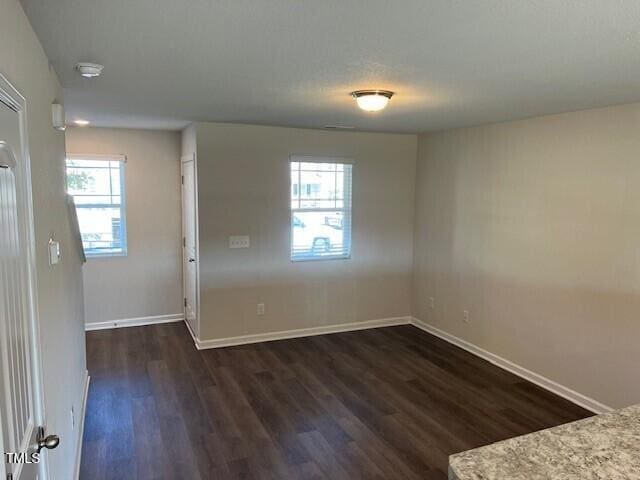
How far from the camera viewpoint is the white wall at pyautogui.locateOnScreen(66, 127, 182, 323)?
17.7 feet

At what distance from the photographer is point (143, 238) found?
557 centimetres

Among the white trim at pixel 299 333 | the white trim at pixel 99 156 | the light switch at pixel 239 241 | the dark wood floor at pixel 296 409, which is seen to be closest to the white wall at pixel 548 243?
the dark wood floor at pixel 296 409

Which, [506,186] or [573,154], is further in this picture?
[506,186]

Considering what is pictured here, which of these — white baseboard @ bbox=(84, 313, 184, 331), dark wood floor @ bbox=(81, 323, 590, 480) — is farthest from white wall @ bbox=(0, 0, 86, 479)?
white baseboard @ bbox=(84, 313, 184, 331)

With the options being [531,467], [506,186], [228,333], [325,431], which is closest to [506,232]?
[506,186]

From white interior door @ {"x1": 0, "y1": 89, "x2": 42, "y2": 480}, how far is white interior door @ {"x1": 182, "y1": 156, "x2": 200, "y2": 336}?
3411 millimetres

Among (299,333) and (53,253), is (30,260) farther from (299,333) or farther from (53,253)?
(299,333)

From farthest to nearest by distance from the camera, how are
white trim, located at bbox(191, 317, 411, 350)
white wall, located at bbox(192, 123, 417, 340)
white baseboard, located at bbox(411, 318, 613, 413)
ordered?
white trim, located at bbox(191, 317, 411, 350) < white wall, located at bbox(192, 123, 417, 340) < white baseboard, located at bbox(411, 318, 613, 413)

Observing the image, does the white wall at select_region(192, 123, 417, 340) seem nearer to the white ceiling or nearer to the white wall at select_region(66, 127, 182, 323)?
the white wall at select_region(66, 127, 182, 323)

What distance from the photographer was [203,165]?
4.70 metres

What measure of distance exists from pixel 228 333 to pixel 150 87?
2.87 meters

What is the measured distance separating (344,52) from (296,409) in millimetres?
2690

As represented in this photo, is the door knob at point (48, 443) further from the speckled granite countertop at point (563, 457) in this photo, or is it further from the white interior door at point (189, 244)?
the white interior door at point (189, 244)

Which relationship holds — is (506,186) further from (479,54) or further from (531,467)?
(531,467)
